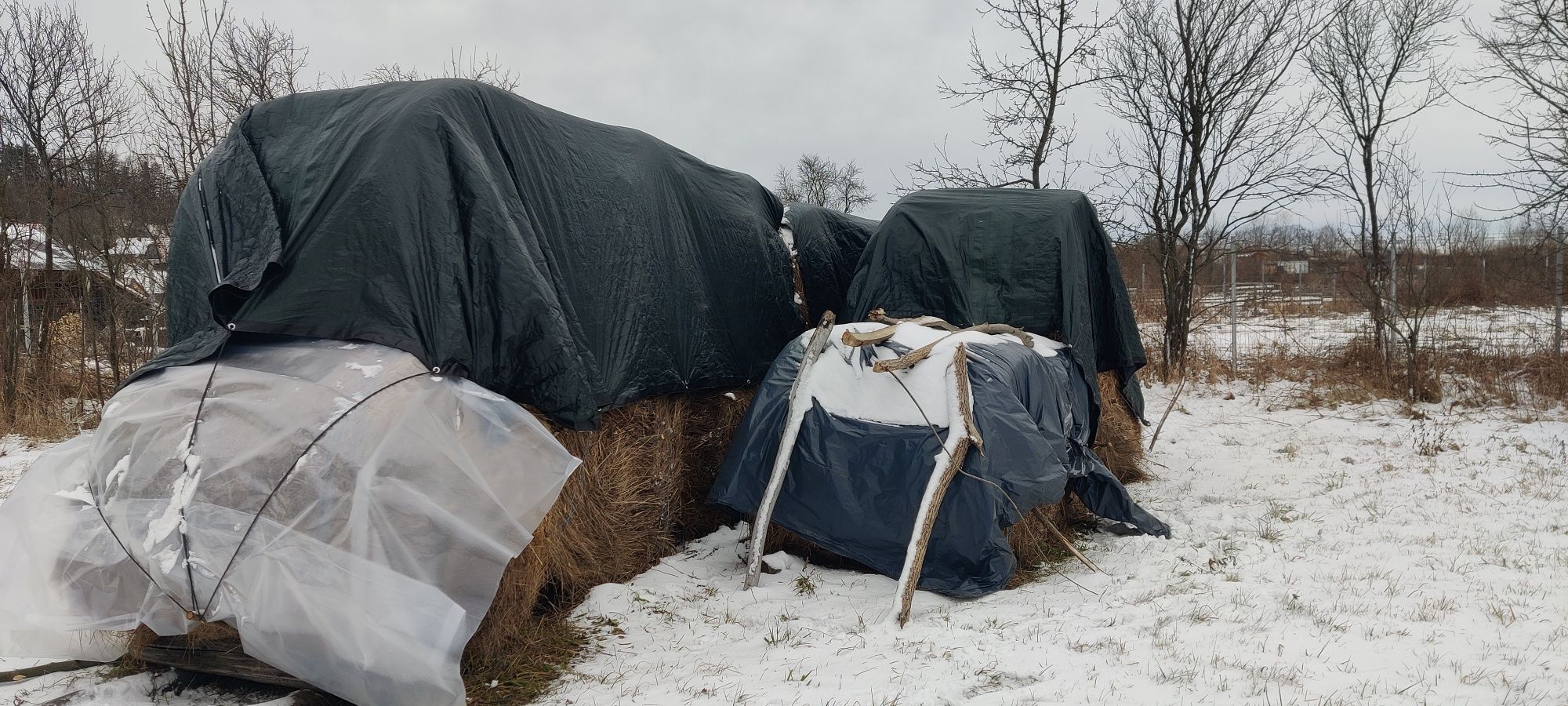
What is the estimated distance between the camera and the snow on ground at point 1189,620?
3311mm

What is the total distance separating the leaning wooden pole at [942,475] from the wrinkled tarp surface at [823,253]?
105 inches

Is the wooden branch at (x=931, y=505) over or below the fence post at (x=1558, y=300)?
below

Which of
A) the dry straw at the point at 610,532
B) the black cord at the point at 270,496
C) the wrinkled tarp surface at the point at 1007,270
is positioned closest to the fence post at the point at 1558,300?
the wrinkled tarp surface at the point at 1007,270

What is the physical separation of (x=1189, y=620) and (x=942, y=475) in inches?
53.6

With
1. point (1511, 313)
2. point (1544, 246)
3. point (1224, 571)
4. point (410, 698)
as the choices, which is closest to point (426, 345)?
point (410, 698)

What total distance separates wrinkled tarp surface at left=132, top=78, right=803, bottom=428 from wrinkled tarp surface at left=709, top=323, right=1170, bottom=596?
30.2 inches

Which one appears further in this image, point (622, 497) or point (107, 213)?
point (107, 213)

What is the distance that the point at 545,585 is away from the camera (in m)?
4.30

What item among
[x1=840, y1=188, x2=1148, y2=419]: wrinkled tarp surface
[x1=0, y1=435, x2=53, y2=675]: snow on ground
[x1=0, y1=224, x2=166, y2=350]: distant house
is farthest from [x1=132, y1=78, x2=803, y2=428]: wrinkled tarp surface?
[x1=0, y1=224, x2=166, y2=350]: distant house

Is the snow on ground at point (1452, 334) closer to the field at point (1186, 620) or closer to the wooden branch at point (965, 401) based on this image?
the field at point (1186, 620)

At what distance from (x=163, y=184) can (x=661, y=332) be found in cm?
874

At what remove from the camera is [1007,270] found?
684 cm

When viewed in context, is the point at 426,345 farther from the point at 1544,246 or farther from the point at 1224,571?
the point at 1544,246

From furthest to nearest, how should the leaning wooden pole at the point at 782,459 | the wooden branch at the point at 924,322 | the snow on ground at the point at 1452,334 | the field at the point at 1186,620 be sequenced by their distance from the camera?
1. the snow on ground at the point at 1452,334
2. the wooden branch at the point at 924,322
3. the leaning wooden pole at the point at 782,459
4. the field at the point at 1186,620
